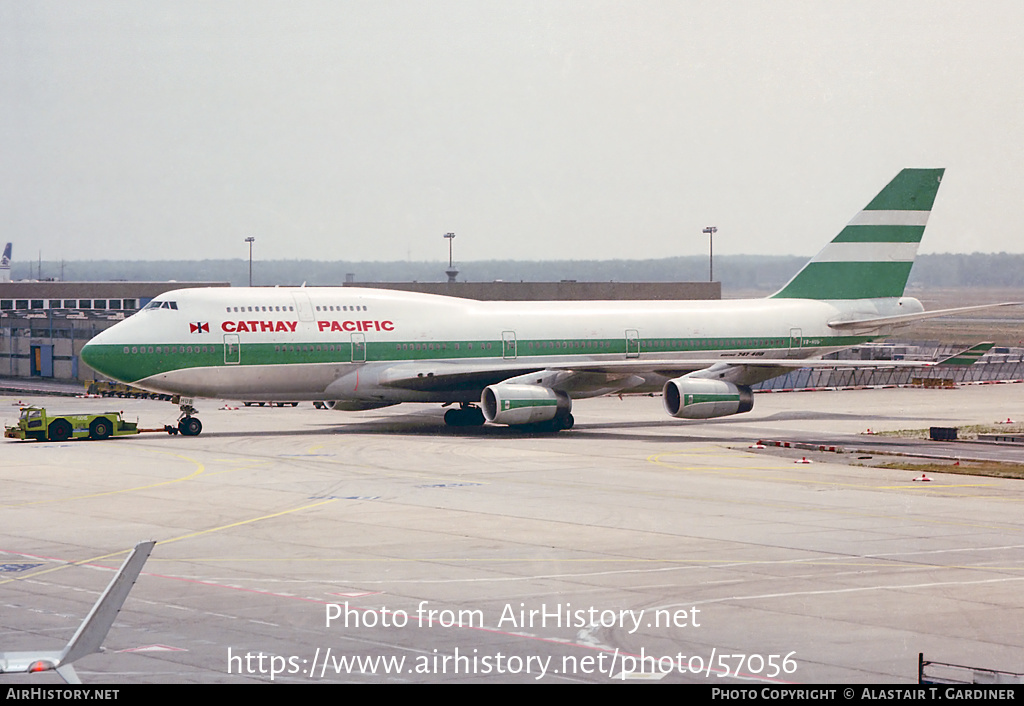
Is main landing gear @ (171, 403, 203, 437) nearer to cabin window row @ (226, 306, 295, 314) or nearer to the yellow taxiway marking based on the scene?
cabin window row @ (226, 306, 295, 314)

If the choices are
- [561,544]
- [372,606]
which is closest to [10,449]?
A: [561,544]

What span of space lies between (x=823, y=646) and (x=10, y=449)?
3479 cm

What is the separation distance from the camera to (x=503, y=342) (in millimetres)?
51875

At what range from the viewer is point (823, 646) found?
17.1 m

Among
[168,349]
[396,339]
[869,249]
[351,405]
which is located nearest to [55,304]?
[351,405]

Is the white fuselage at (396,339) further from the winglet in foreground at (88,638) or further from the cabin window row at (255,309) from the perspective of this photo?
the winglet in foreground at (88,638)

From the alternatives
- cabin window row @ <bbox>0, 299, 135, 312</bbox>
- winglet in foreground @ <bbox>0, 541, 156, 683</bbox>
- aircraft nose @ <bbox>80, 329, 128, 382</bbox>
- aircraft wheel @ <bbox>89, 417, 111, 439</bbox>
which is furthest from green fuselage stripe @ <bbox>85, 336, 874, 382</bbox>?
cabin window row @ <bbox>0, 299, 135, 312</bbox>

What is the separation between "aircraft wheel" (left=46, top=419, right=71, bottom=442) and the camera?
4747cm

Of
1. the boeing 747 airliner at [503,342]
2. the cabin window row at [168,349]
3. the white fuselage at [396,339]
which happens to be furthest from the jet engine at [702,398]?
the cabin window row at [168,349]

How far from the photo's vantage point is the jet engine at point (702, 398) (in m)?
48.4

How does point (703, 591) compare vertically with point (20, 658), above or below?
below

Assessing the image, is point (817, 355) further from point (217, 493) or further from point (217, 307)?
point (217, 493)

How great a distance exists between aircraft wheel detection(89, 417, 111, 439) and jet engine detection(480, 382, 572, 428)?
1390 centimetres

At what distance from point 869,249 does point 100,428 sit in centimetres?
3345
